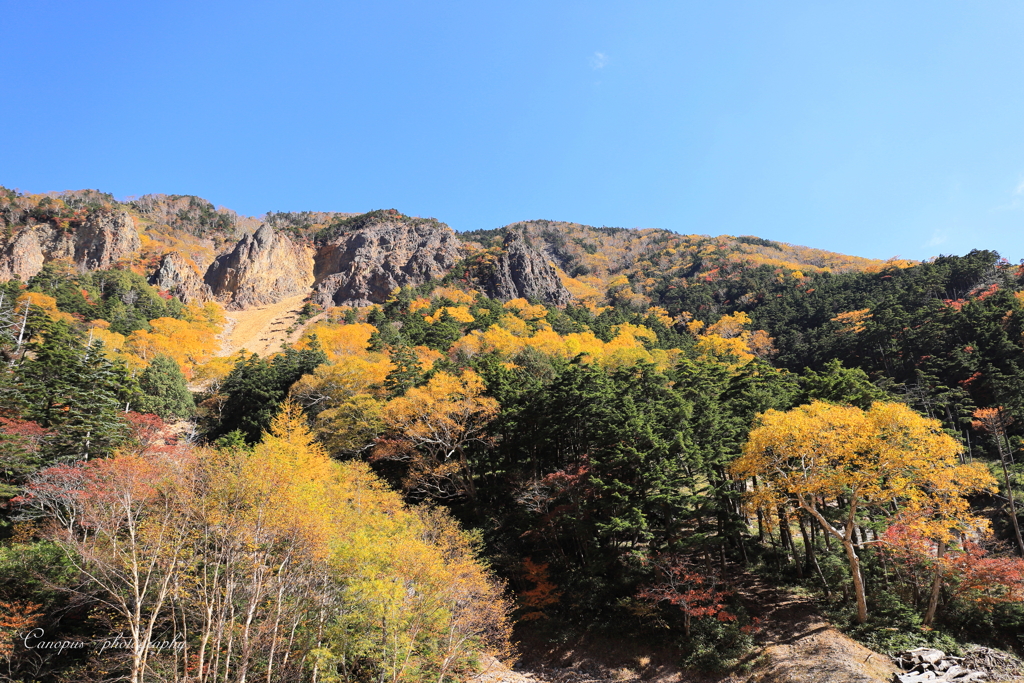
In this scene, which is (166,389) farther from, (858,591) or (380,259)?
(380,259)

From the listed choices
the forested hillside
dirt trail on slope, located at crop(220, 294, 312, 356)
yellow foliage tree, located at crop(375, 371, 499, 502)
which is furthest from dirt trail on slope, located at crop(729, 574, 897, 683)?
dirt trail on slope, located at crop(220, 294, 312, 356)

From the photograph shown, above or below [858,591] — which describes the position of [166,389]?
above

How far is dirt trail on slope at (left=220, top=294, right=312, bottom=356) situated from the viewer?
238ft

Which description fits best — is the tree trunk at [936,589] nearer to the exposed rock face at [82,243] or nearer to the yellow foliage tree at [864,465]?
the yellow foliage tree at [864,465]

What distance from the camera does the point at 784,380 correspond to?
31.3 m

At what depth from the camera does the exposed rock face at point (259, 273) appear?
296ft

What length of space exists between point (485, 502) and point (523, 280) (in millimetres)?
58197

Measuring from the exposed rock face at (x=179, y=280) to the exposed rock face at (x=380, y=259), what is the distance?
1959 cm

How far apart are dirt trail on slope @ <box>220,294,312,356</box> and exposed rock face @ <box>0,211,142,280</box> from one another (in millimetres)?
22479

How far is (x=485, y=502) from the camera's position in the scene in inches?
1016

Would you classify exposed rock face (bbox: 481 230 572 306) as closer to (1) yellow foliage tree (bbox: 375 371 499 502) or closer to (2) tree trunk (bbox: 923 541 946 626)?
(1) yellow foliage tree (bbox: 375 371 499 502)

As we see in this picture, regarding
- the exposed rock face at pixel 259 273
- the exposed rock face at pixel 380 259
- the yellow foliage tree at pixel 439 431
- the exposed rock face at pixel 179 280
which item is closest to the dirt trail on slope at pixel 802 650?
the yellow foliage tree at pixel 439 431

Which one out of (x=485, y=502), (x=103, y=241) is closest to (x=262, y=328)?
(x=103, y=241)

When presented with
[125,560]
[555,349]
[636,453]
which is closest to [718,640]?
[636,453]
